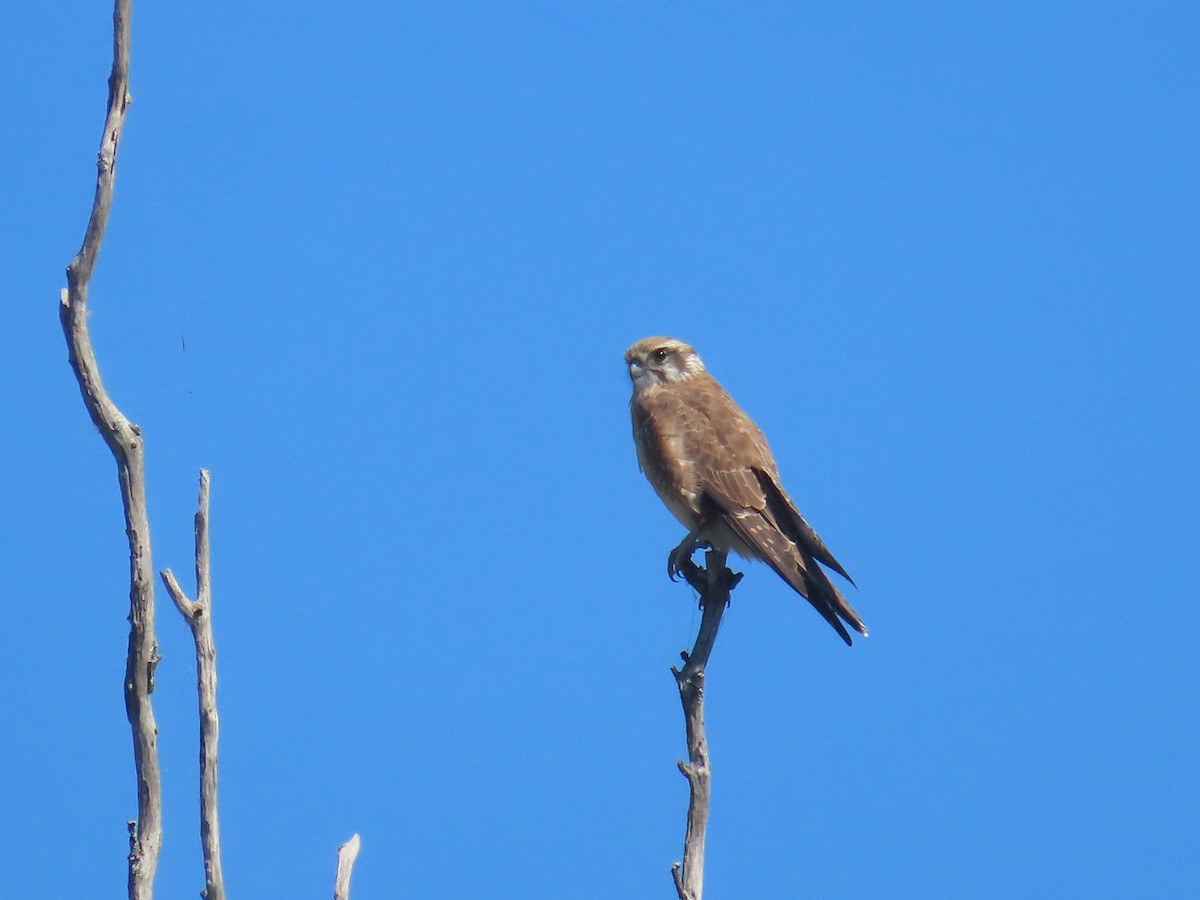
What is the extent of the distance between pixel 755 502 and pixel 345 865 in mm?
2393

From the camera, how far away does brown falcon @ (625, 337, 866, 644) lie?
17.3ft

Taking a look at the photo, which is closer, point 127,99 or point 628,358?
point 127,99

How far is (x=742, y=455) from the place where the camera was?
5.73 m

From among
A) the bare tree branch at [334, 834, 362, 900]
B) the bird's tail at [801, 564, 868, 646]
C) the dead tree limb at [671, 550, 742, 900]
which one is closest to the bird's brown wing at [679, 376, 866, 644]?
the bird's tail at [801, 564, 868, 646]

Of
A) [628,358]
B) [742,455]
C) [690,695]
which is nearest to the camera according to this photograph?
[690,695]

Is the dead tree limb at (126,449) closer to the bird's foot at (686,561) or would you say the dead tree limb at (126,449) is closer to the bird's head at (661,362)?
the bird's foot at (686,561)

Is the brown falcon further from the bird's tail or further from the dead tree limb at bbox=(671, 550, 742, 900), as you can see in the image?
the dead tree limb at bbox=(671, 550, 742, 900)

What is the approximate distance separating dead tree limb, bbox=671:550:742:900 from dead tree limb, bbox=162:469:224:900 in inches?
48.7

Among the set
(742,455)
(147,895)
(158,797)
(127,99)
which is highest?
(742,455)

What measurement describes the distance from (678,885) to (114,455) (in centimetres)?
192

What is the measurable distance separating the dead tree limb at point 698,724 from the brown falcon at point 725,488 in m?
0.51

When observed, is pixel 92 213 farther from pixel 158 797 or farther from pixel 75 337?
pixel 158 797

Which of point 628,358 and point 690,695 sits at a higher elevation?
point 628,358

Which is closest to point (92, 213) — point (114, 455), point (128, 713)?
point (114, 455)
